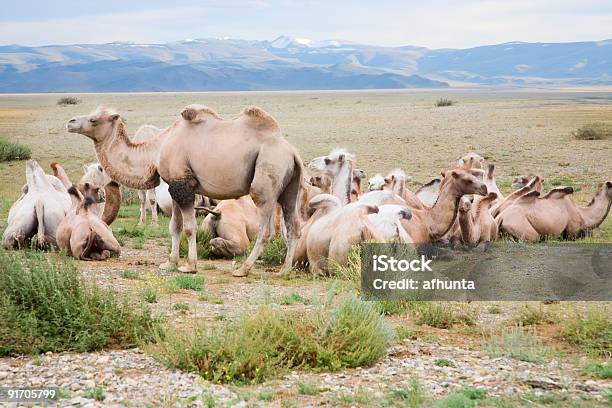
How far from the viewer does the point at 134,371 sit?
250 inches

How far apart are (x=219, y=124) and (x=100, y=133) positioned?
1.79 metres

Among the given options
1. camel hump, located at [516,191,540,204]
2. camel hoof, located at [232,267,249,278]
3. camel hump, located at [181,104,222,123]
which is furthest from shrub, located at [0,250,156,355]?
camel hump, located at [516,191,540,204]

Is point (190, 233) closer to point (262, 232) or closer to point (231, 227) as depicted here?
point (262, 232)

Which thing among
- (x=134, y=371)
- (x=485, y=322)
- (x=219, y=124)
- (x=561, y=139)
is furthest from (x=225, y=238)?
(x=561, y=139)

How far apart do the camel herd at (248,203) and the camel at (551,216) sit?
0.06ft

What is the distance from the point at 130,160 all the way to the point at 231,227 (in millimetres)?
1862

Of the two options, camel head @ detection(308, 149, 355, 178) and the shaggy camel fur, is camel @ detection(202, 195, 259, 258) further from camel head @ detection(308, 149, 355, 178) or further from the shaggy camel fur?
the shaggy camel fur

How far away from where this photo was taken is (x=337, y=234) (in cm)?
1009

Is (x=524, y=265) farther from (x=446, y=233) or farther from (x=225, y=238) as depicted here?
(x=225, y=238)

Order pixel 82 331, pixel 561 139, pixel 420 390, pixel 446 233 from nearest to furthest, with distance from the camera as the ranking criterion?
pixel 420 390
pixel 82 331
pixel 446 233
pixel 561 139

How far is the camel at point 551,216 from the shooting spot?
12992mm

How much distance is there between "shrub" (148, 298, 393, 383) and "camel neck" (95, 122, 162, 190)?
460 cm

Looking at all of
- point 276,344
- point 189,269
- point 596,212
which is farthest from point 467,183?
point 276,344

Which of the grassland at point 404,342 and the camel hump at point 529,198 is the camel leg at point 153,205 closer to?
the grassland at point 404,342
